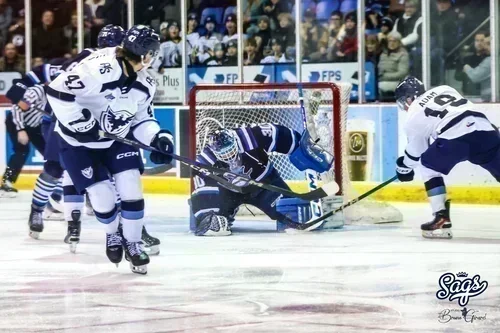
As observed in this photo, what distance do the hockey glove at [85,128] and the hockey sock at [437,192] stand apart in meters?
2.03

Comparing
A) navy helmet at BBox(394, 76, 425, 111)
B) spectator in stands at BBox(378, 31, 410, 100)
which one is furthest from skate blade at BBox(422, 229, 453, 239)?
spectator in stands at BBox(378, 31, 410, 100)

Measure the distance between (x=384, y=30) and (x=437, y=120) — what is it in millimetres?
2507

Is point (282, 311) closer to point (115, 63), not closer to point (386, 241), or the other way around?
point (115, 63)

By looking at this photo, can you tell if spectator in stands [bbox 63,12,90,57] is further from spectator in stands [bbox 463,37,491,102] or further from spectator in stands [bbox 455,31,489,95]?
spectator in stands [bbox 463,37,491,102]

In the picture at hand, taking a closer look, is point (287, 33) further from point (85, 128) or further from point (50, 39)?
point (85, 128)

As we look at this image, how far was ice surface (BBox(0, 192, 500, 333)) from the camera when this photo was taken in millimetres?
4066

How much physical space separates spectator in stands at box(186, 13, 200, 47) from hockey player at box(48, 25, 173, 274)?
4.22 meters

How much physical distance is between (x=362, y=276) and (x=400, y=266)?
35 centimetres

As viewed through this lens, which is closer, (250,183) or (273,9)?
(250,183)

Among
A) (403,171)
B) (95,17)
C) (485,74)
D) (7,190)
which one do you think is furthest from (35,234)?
(95,17)

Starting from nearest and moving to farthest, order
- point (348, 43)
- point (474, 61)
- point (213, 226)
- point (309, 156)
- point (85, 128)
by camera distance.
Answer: point (85, 128) < point (213, 226) < point (309, 156) < point (474, 61) < point (348, 43)

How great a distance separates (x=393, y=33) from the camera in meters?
8.60

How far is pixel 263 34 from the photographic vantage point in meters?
9.18

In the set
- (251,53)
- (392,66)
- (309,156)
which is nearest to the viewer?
(309,156)
